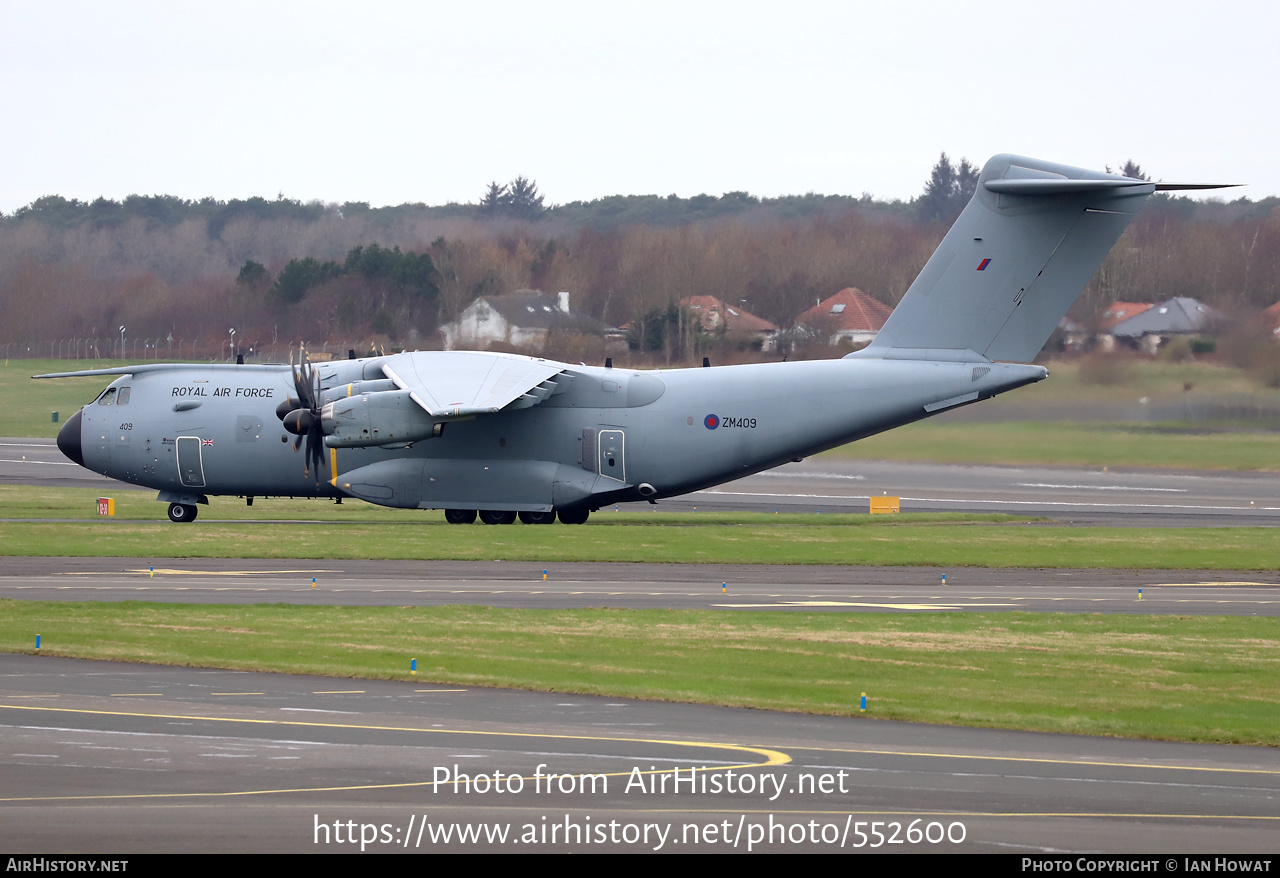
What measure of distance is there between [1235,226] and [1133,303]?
8.89 metres

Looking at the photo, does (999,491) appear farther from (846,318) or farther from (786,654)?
(786,654)

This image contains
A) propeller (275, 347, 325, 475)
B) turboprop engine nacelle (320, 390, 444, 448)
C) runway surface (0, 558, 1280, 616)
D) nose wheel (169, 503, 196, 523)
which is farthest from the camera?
nose wheel (169, 503, 196, 523)

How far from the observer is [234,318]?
62281mm

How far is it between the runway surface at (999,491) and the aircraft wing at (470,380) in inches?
393

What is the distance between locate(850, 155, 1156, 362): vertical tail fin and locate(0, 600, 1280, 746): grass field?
1147cm

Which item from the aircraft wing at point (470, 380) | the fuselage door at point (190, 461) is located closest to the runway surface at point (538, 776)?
the aircraft wing at point (470, 380)

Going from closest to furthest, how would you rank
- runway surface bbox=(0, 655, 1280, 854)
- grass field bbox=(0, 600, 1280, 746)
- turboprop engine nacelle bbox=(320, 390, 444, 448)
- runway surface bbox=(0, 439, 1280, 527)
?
runway surface bbox=(0, 655, 1280, 854)
grass field bbox=(0, 600, 1280, 746)
turboprop engine nacelle bbox=(320, 390, 444, 448)
runway surface bbox=(0, 439, 1280, 527)

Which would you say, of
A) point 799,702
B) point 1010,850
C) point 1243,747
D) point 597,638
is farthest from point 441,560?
point 1010,850

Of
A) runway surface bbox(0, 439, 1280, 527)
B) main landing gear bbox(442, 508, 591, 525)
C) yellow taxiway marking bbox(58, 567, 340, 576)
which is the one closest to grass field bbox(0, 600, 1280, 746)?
yellow taxiway marking bbox(58, 567, 340, 576)

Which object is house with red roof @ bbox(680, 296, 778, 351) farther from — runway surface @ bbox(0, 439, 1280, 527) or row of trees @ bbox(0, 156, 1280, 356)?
runway surface @ bbox(0, 439, 1280, 527)

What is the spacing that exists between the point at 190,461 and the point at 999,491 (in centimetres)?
2739

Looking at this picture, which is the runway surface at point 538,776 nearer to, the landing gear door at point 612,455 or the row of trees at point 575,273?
the landing gear door at point 612,455

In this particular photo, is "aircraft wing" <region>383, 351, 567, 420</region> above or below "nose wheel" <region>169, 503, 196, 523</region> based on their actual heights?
above

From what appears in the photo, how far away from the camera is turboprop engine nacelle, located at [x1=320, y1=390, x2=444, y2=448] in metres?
32.2
